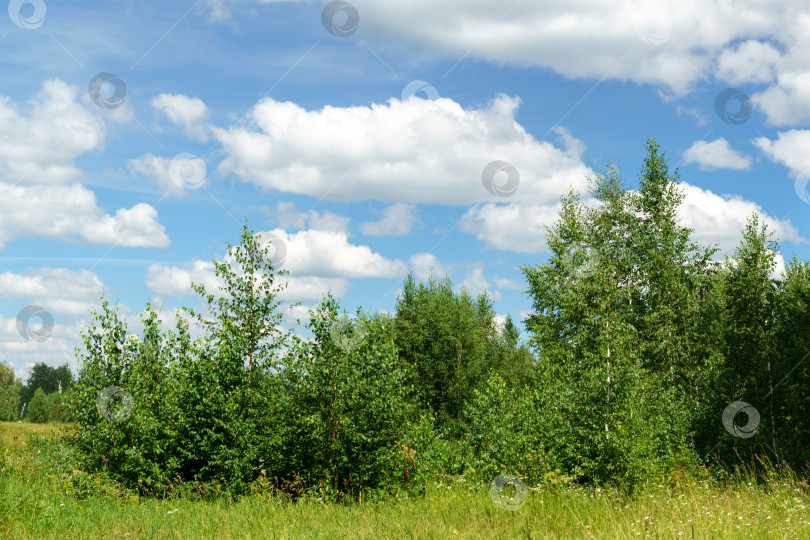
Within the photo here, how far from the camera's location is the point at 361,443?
37.0ft

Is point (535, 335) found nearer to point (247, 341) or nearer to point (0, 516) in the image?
point (247, 341)

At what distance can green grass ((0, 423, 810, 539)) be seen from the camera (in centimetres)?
684

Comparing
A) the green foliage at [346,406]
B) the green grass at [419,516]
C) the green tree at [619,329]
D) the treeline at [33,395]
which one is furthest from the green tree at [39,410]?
the green grass at [419,516]

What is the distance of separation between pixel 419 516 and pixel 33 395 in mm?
130756

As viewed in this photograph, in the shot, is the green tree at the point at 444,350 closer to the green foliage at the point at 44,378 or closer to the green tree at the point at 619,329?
the green tree at the point at 619,329

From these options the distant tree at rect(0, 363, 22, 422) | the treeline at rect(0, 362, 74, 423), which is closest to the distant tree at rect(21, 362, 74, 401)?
the treeline at rect(0, 362, 74, 423)

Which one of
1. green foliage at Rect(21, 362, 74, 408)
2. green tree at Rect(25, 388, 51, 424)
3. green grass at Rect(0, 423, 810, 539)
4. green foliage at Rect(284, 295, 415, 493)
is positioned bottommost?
green grass at Rect(0, 423, 810, 539)

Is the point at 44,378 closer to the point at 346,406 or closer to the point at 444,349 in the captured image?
the point at 444,349

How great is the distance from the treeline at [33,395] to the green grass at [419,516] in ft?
137

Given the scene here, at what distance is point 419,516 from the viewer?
8.54 m

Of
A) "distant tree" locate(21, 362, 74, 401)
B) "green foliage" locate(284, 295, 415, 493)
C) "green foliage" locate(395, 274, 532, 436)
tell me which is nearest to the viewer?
"green foliage" locate(284, 295, 415, 493)

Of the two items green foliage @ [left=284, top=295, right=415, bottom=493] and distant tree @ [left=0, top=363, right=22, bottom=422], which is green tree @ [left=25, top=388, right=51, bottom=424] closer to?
distant tree @ [left=0, top=363, right=22, bottom=422]

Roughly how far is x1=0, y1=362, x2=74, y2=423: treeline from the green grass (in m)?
41.8

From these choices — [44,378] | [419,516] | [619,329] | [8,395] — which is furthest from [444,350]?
[44,378]
